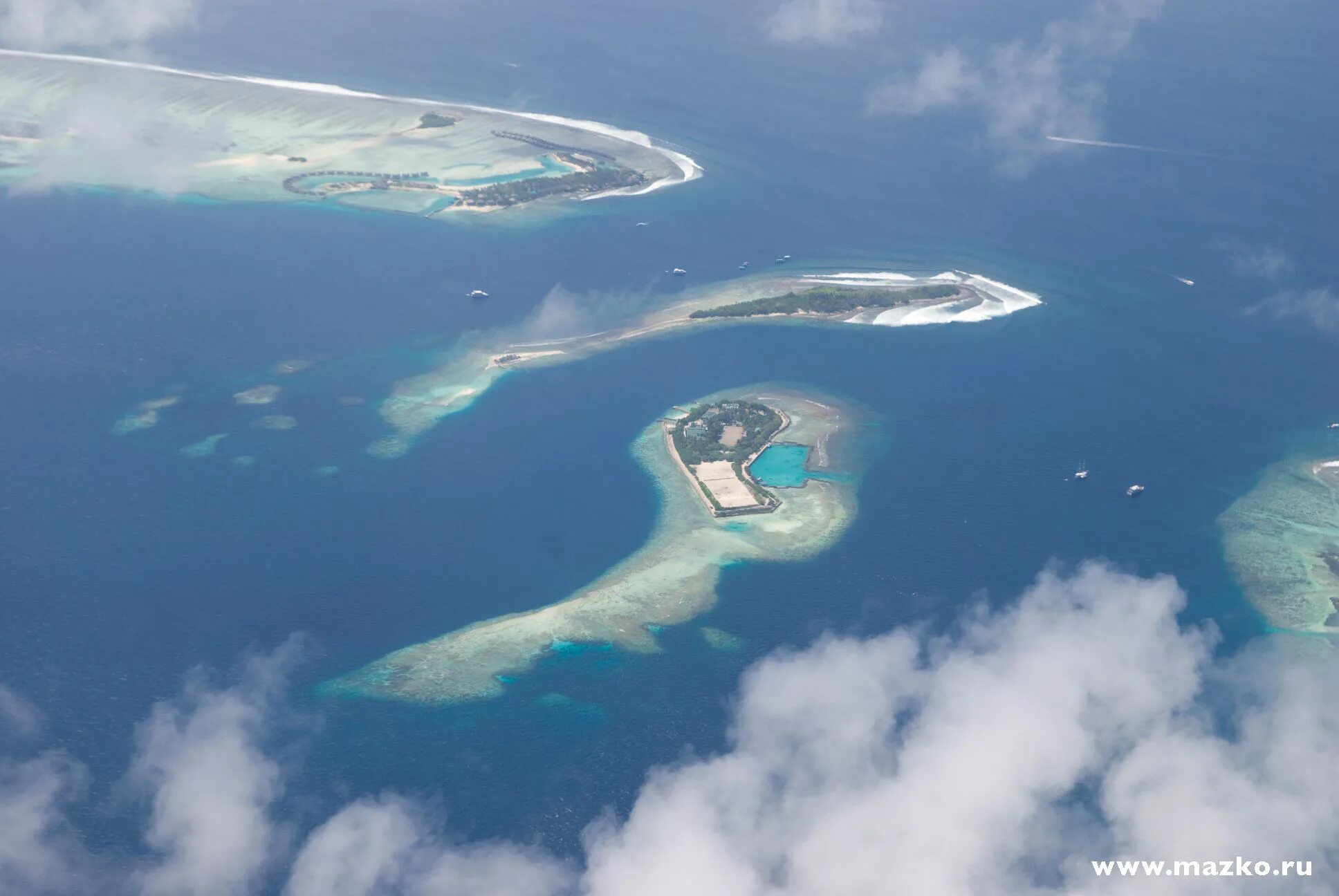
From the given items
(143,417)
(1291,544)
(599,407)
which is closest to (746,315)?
(599,407)

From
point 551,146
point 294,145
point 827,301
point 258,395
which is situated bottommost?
point 258,395

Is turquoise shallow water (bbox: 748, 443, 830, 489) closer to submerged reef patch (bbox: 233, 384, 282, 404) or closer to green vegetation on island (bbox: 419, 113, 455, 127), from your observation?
submerged reef patch (bbox: 233, 384, 282, 404)

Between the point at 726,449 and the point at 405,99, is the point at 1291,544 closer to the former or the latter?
the point at 726,449

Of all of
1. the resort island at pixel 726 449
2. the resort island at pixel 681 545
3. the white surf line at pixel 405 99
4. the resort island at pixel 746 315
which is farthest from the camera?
the white surf line at pixel 405 99

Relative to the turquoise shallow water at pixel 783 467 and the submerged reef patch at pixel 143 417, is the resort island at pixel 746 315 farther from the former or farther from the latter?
the turquoise shallow water at pixel 783 467

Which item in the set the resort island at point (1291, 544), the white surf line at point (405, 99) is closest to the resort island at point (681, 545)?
the resort island at point (1291, 544)

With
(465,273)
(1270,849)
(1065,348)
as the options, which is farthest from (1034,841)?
(465,273)
